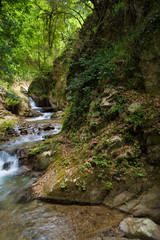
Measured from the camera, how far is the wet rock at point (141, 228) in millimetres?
2359

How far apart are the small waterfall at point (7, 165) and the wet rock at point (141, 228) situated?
5.02 m

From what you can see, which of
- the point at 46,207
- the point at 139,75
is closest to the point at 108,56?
the point at 139,75

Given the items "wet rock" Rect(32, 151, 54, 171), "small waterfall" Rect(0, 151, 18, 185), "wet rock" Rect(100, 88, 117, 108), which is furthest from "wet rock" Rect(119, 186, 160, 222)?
"small waterfall" Rect(0, 151, 18, 185)

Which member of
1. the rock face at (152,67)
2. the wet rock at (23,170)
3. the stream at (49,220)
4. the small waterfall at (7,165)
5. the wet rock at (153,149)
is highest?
the rock face at (152,67)

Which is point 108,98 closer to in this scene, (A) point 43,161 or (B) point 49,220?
(A) point 43,161

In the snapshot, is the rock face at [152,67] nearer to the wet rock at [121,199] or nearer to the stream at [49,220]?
the wet rock at [121,199]

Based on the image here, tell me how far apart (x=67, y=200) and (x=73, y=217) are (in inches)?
23.5

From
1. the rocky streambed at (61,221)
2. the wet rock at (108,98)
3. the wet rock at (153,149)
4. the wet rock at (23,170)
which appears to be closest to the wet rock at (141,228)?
the rocky streambed at (61,221)

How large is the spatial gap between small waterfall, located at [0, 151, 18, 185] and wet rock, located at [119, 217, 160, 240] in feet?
16.5

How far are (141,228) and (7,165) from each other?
19.3ft

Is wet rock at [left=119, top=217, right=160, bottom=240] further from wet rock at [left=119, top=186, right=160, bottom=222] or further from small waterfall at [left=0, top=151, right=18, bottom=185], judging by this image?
small waterfall at [left=0, top=151, right=18, bottom=185]

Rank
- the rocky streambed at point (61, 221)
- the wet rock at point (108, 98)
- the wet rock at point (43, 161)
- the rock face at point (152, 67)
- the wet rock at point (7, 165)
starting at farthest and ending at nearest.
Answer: the wet rock at point (7, 165)
the wet rock at point (43, 161)
the wet rock at point (108, 98)
the rock face at point (152, 67)
the rocky streambed at point (61, 221)

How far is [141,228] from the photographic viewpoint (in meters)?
2.46

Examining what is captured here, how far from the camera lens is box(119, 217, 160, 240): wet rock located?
7.74ft
